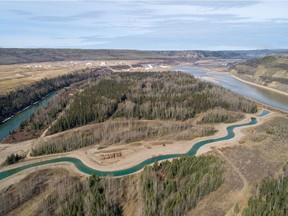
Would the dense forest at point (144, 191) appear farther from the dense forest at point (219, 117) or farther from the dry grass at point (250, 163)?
the dense forest at point (219, 117)

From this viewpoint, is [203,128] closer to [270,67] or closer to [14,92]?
[14,92]

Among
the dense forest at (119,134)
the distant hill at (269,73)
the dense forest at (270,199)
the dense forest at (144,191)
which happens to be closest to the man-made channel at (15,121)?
the dense forest at (119,134)

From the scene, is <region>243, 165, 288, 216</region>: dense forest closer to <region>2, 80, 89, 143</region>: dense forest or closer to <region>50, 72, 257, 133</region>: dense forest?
<region>50, 72, 257, 133</region>: dense forest

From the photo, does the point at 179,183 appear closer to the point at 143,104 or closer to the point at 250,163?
the point at 250,163

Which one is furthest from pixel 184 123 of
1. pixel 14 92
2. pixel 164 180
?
pixel 14 92

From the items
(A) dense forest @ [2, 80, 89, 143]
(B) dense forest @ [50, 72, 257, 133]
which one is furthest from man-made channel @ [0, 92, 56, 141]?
(B) dense forest @ [50, 72, 257, 133]

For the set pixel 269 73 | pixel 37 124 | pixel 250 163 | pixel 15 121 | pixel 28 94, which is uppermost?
pixel 269 73

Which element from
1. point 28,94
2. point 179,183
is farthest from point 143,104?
point 28,94
